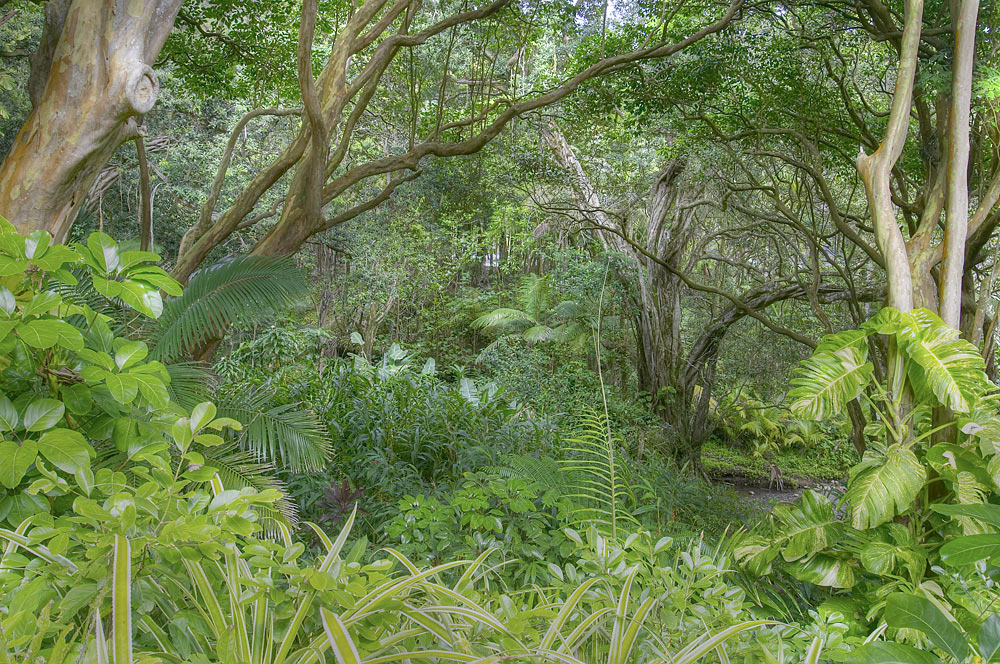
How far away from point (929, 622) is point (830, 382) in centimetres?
159

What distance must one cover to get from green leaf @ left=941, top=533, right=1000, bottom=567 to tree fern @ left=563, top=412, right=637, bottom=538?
44.2 inches

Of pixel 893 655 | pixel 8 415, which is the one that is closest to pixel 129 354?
pixel 8 415

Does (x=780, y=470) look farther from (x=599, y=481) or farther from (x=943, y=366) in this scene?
(x=943, y=366)

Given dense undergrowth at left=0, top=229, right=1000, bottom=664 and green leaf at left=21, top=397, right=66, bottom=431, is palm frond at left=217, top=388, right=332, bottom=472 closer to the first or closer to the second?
dense undergrowth at left=0, top=229, right=1000, bottom=664

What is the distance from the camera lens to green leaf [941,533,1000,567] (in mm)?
908

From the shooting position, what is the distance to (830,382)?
7.02ft

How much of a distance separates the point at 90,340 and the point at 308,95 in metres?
2.54

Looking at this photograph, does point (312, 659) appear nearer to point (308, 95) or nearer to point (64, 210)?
point (64, 210)

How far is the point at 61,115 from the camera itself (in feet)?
6.82

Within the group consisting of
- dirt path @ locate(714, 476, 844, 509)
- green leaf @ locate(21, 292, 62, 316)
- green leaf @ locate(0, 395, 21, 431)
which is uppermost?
green leaf @ locate(21, 292, 62, 316)

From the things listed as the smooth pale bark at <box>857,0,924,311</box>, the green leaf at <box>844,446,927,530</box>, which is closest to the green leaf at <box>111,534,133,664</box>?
the green leaf at <box>844,446,927,530</box>

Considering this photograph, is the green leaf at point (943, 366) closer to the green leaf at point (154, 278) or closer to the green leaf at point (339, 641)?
the green leaf at point (339, 641)

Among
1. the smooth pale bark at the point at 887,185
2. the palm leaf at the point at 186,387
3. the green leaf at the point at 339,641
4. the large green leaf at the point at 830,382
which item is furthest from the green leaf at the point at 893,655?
the palm leaf at the point at 186,387

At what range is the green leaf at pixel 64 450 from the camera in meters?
0.93
